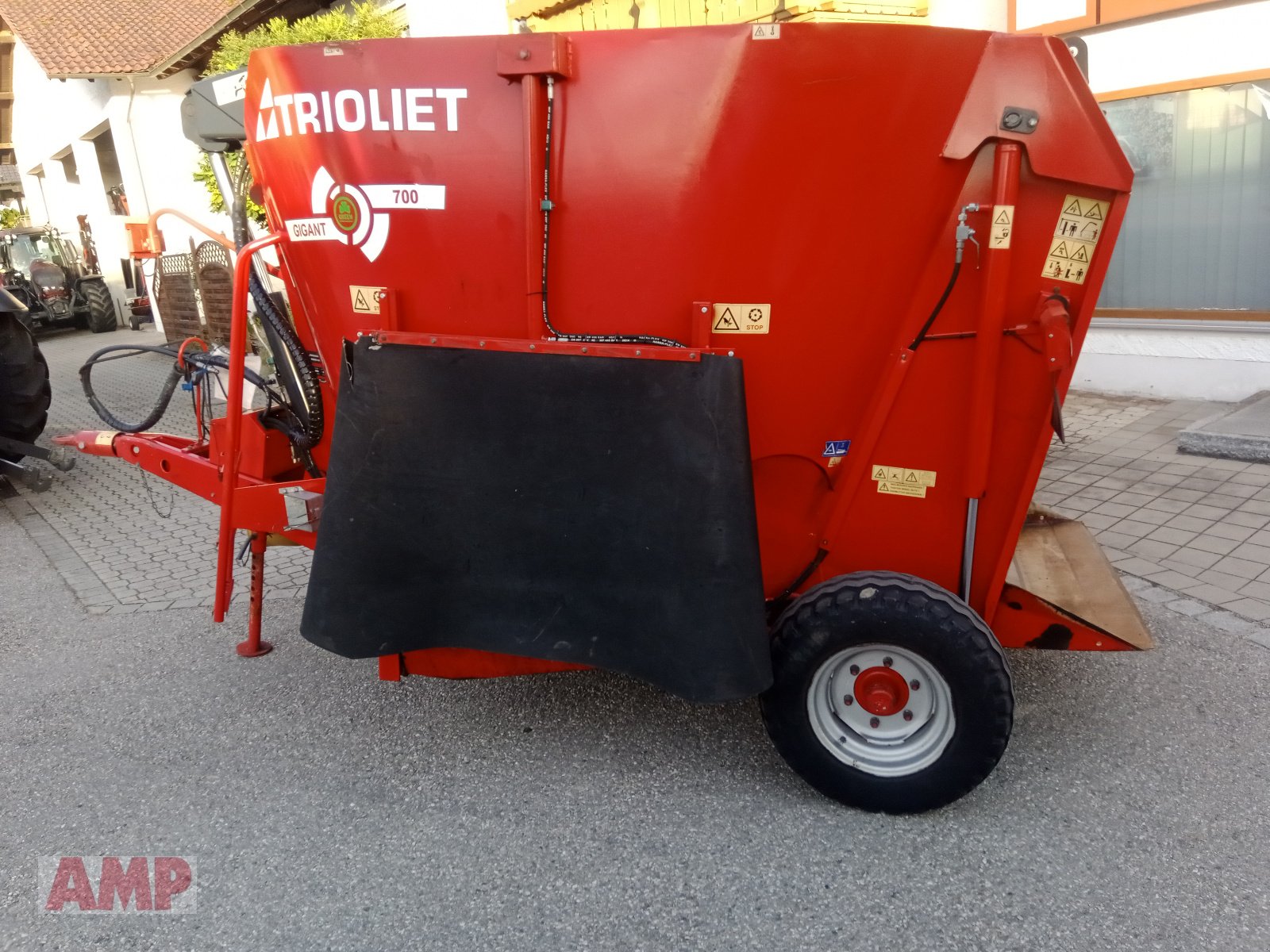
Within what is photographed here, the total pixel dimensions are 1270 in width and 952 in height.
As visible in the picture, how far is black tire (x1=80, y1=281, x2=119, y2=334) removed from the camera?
706 inches

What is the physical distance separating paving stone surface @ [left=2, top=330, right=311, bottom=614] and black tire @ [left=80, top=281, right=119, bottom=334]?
11071mm

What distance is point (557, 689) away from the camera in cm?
334

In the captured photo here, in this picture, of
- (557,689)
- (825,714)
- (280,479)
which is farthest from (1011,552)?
(280,479)

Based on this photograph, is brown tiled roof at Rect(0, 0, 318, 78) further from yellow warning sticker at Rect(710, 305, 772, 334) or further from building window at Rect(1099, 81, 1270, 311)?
yellow warning sticker at Rect(710, 305, 772, 334)

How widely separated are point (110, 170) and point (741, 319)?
69.2 ft

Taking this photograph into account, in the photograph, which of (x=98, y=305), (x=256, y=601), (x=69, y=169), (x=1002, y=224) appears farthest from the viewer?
(x=69, y=169)

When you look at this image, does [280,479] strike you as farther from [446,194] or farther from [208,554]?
→ [208,554]

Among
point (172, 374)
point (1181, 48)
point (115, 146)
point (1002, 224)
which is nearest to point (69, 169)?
point (115, 146)

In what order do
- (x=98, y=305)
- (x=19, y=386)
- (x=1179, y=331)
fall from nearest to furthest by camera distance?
(x=19, y=386), (x=1179, y=331), (x=98, y=305)

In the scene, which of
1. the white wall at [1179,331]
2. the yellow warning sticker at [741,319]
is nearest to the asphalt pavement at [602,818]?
the yellow warning sticker at [741,319]

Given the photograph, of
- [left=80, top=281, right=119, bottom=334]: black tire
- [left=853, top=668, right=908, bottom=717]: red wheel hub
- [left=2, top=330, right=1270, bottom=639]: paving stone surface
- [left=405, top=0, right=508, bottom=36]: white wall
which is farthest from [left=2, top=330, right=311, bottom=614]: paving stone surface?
[left=80, top=281, right=119, bottom=334]: black tire

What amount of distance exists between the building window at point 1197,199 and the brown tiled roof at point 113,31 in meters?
11.6

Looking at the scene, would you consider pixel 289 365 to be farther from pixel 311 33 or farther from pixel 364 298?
pixel 311 33

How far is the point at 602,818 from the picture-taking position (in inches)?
104
